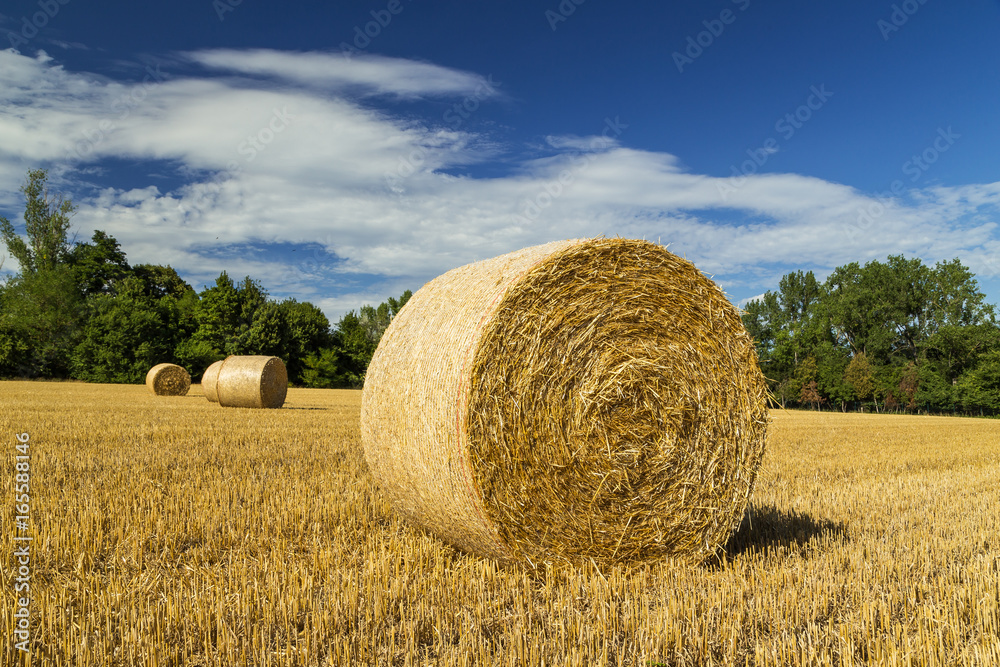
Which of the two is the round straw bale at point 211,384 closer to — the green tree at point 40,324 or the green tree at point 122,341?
the green tree at point 122,341

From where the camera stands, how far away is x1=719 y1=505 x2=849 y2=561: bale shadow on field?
4727mm

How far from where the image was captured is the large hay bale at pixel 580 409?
4.11 metres

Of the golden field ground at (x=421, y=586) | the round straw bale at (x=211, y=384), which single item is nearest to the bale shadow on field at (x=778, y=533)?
the golden field ground at (x=421, y=586)

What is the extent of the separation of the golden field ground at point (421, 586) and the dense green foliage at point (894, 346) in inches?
1690

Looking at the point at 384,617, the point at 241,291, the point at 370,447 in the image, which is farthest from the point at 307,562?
the point at 241,291

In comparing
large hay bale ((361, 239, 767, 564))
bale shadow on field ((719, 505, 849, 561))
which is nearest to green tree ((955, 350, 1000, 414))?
bale shadow on field ((719, 505, 849, 561))

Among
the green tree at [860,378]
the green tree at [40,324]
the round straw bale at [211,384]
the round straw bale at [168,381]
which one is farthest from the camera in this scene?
the green tree at [860,378]

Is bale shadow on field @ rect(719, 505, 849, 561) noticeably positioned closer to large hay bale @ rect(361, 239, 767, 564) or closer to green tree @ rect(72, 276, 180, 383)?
large hay bale @ rect(361, 239, 767, 564)

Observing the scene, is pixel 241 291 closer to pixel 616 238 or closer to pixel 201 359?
pixel 201 359

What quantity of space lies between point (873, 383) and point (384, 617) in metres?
56.1

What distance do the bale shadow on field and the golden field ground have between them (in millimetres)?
24

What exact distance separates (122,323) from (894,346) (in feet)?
200

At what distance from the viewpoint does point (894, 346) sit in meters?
56.9

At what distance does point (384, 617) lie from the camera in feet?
11.0
